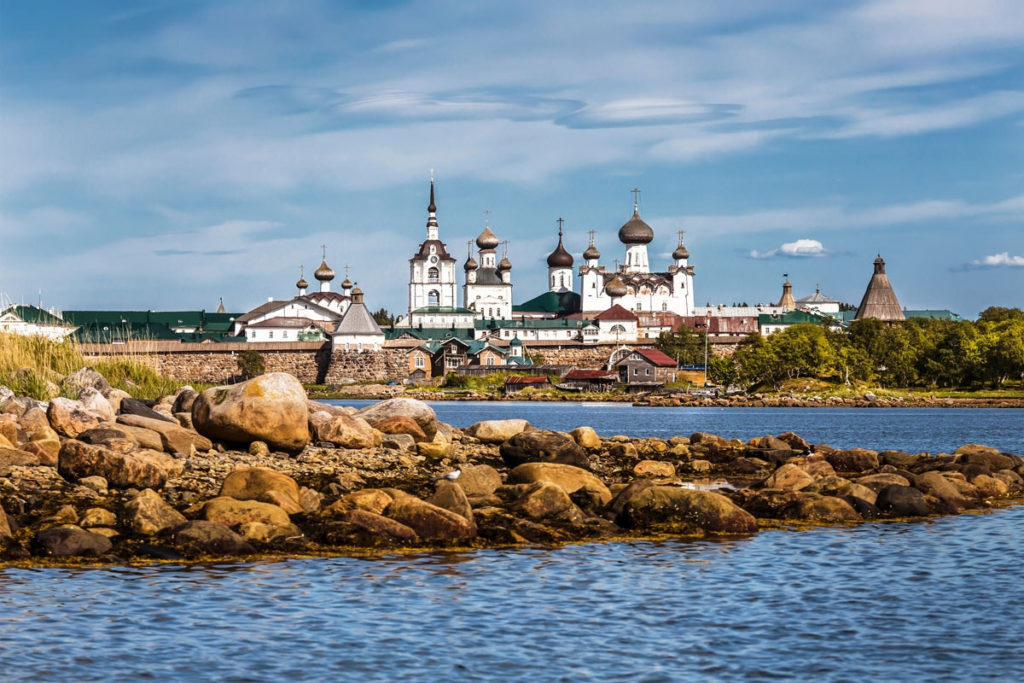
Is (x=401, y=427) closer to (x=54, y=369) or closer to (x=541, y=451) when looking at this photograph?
(x=541, y=451)

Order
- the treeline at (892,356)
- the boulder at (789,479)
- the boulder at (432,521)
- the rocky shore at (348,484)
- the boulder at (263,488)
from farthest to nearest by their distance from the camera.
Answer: the treeline at (892,356) → the boulder at (789,479) → the boulder at (263,488) → the boulder at (432,521) → the rocky shore at (348,484)

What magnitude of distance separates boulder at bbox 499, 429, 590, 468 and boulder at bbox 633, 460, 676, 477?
1228 millimetres

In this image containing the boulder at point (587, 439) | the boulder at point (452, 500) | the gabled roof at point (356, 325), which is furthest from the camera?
the gabled roof at point (356, 325)

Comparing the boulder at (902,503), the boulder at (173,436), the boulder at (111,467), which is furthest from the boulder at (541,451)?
the boulder at (111,467)

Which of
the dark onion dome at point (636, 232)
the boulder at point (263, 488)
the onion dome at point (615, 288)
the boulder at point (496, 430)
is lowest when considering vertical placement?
the boulder at point (263, 488)

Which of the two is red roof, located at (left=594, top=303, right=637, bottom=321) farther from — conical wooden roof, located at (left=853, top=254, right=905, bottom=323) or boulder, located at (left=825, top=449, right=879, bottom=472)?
boulder, located at (left=825, top=449, right=879, bottom=472)

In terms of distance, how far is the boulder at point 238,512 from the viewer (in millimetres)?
15703

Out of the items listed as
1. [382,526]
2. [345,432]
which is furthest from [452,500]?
[345,432]

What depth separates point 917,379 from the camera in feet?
310

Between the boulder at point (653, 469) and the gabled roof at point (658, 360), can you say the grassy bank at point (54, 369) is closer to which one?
the boulder at point (653, 469)

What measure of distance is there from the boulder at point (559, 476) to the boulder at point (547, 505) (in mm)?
1048

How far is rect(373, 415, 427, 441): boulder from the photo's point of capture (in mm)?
25172

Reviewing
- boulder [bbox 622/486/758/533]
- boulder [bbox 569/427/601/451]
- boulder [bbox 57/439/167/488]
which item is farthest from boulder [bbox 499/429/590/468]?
boulder [bbox 57/439/167/488]

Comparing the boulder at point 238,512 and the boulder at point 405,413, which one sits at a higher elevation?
the boulder at point 405,413
